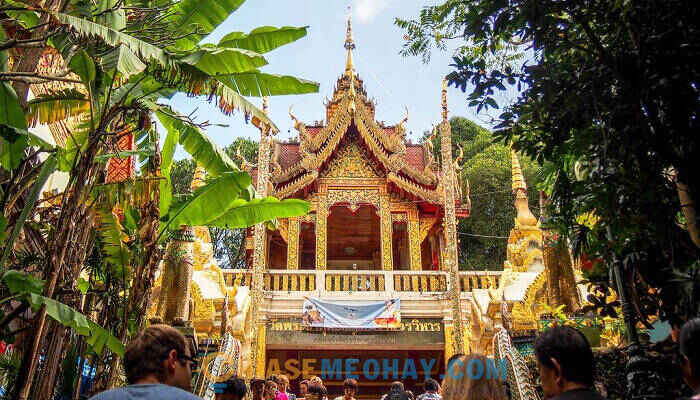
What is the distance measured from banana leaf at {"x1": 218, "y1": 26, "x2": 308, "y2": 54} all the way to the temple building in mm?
3592

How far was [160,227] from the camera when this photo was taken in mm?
5258

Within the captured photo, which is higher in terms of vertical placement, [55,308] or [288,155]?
[288,155]

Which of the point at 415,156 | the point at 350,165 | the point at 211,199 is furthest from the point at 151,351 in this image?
the point at 415,156

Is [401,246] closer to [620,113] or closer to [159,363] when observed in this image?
[620,113]

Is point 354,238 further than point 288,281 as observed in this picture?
Yes

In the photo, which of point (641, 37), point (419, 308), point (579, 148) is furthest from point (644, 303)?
point (419, 308)

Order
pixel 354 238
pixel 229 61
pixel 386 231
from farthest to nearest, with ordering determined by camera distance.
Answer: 1. pixel 354 238
2. pixel 386 231
3. pixel 229 61

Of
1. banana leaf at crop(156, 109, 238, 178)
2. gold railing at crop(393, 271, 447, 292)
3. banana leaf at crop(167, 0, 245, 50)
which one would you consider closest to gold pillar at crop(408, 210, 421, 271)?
gold railing at crop(393, 271, 447, 292)

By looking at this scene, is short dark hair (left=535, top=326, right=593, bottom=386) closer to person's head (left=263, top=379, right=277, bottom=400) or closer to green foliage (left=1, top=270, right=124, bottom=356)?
green foliage (left=1, top=270, right=124, bottom=356)

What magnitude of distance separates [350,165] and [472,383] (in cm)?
1395

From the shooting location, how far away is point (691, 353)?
1690 mm

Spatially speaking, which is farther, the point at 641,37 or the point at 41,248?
the point at 41,248

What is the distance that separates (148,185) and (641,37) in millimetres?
3815

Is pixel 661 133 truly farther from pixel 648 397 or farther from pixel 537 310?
pixel 537 310
